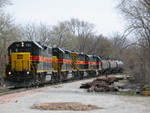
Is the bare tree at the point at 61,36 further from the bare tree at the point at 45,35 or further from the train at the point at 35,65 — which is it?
the train at the point at 35,65

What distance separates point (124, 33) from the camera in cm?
2386

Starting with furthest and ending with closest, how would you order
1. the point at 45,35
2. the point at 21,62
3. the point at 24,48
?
the point at 45,35 → the point at 24,48 → the point at 21,62

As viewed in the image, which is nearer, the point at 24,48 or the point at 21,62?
the point at 21,62

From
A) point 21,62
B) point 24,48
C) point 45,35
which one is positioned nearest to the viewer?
point 21,62

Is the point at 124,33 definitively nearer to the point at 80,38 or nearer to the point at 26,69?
the point at 26,69

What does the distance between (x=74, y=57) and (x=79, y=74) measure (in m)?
3.37

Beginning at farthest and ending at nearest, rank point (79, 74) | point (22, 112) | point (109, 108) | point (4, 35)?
point (79, 74) < point (4, 35) < point (109, 108) < point (22, 112)

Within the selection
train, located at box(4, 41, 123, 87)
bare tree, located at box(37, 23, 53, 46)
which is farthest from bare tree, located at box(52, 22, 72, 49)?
train, located at box(4, 41, 123, 87)

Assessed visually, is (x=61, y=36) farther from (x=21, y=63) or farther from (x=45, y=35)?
(x=21, y=63)

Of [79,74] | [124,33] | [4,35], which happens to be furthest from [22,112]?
[79,74]

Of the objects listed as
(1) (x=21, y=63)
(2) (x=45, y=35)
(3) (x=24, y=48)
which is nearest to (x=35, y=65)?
(1) (x=21, y=63)

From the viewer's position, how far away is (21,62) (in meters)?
22.5

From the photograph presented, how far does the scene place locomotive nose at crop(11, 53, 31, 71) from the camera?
73.8 feet

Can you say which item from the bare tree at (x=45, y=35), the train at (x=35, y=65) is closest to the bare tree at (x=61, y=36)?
the bare tree at (x=45, y=35)
